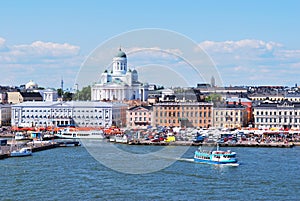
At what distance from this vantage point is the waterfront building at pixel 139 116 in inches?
1096

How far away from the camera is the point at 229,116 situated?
26453 mm

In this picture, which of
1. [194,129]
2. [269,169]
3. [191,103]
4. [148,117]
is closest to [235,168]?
[269,169]

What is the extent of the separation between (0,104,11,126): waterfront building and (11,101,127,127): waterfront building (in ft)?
3.70

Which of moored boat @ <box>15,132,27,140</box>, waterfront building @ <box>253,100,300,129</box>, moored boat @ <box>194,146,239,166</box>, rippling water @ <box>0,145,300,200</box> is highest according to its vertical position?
waterfront building @ <box>253,100,300,129</box>

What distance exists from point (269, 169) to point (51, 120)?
1524cm

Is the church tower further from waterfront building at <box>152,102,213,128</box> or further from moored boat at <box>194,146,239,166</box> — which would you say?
moored boat at <box>194,146,239,166</box>

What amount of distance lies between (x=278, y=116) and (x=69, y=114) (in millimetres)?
8554

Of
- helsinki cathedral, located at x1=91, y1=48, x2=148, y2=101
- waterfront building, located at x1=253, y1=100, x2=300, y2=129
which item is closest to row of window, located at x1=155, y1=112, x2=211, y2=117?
waterfront building, located at x1=253, y1=100, x2=300, y2=129

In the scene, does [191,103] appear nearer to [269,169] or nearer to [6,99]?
[269,169]

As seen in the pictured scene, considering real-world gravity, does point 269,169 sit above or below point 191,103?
below

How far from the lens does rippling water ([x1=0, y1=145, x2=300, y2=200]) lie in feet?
37.0

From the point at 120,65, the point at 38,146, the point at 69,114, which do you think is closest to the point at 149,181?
the point at 38,146

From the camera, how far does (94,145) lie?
19812mm

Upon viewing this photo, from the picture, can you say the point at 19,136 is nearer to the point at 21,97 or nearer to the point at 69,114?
the point at 69,114
